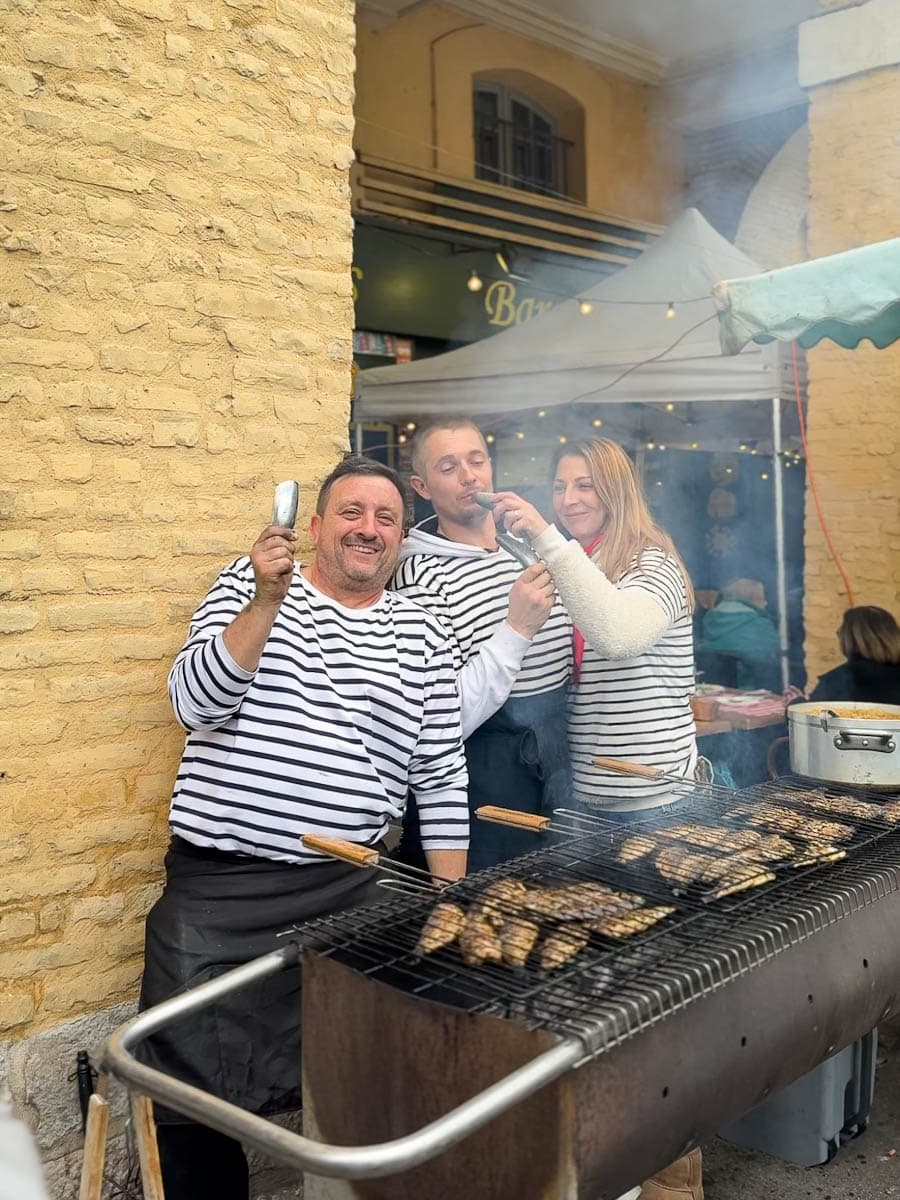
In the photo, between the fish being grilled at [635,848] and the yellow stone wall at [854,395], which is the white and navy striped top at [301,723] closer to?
the fish being grilled at [635,848]

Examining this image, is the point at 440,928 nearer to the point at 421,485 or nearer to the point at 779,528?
the point at 421,485

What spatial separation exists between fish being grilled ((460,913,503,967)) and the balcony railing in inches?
333

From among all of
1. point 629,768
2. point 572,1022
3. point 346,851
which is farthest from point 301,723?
point 572,1022

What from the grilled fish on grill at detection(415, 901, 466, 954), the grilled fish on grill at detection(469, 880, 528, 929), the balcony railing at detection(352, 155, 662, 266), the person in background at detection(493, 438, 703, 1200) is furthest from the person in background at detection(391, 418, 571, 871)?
the balcony railing at detection(352, 155, 662, 266)

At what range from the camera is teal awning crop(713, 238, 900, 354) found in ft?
14.3

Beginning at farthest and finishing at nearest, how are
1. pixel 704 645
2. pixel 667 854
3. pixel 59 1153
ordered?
pixel 704 645 → pixel 59 1153 → pixel 667 854

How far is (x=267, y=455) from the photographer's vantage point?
3.90m

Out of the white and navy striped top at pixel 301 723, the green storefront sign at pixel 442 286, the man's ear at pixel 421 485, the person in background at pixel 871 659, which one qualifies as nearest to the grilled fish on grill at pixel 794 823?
the white and navy striped top at pixel 301 723

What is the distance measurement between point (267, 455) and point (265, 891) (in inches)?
63.9

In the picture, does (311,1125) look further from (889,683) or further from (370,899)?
(889,683)

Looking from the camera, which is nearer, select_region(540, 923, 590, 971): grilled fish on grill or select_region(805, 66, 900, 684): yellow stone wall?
select_region(540, 923, 590, 971): grilled fish on grill

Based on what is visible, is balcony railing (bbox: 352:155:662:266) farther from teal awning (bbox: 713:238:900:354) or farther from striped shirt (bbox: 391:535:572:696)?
striped shirt (bbox: 391:535:572:696)

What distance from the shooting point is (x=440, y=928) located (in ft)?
7.80

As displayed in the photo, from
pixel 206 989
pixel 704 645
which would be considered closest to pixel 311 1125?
pixel 206 989
